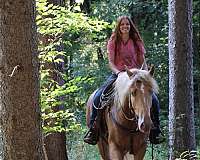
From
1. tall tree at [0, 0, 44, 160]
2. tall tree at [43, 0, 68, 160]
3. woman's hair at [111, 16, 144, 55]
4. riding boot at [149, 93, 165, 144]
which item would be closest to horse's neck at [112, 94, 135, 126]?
riding boot at [149, 93, 165, 144]

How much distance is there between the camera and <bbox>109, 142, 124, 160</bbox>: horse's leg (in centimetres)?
658

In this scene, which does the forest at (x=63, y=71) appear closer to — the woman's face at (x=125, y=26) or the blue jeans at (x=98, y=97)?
the blue jeans at (x=98, y=97)

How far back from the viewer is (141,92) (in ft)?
19.4

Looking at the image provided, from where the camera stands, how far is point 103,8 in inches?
664

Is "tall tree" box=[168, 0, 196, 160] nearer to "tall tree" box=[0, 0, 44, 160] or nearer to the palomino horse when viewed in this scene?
the palomino horse

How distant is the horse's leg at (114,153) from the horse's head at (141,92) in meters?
0.80

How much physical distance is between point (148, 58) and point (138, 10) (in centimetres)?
186

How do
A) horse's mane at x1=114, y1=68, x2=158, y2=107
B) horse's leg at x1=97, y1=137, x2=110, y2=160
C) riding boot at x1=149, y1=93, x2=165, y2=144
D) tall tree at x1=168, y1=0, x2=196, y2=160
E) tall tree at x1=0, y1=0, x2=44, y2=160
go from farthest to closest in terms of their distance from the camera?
1. tall tree at x1=168, y1=0, x2=196, y2=160
2. horse's leg at x1=97, y1=137, x2=110, y2=160
3. riding boot at x1=149, y1=93, x2=165, y2=144
4. horse's mane at x1=114, y1=68, x2=158, y2=107
5. tall tree at x1=0, y1=0, x2=44, y2=160

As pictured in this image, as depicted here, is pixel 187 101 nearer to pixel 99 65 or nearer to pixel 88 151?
pixel 88 151

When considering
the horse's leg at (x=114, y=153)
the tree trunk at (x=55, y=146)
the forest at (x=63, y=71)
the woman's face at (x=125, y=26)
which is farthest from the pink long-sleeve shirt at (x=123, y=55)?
the tree trunk at (x=55, y=146)

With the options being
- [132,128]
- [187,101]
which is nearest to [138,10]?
[187,101]

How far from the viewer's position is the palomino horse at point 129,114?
5887mm

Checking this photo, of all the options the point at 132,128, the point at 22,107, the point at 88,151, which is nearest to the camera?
the point at 22,107

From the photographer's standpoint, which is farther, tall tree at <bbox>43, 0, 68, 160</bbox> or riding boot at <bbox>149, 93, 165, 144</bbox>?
tall tree at <bbox>43, 0, 68, 160</bbox>
